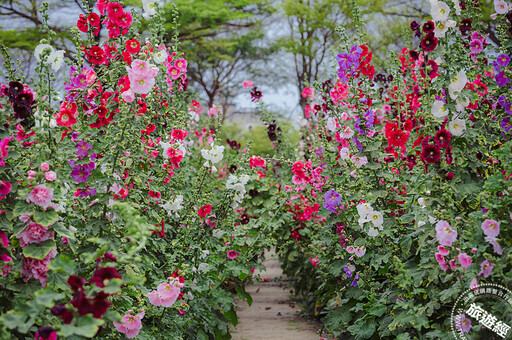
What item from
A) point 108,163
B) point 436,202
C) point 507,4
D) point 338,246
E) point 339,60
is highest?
point 507,4

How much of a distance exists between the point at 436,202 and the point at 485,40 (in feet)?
4.05

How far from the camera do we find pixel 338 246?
10.7 ft

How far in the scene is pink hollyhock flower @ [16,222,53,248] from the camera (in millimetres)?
1756

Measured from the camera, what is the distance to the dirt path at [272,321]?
13.6ft

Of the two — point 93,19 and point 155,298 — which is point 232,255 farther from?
point 93,19

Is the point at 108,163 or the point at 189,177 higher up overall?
the point at 108,163

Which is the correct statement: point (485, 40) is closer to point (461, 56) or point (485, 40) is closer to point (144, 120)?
point (461, 56)

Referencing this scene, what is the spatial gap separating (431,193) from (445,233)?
0.31 m

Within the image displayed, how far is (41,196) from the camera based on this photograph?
1.75 metres

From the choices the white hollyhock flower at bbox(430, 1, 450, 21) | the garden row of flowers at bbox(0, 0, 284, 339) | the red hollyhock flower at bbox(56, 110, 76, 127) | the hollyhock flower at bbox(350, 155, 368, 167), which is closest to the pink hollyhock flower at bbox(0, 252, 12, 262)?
the garden row of flowers at bbox(0, 0, 284, 339)

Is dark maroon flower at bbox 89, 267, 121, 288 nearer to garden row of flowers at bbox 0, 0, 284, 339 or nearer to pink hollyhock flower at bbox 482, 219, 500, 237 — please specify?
garden row of flowers at bbox 0, 0, 284, 339

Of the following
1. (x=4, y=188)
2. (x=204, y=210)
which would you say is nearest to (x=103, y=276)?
(x=4, y=188)

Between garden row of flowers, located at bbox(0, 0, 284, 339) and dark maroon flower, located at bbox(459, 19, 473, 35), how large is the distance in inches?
64.8

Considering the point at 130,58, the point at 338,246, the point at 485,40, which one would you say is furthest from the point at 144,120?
the point at 485,40
